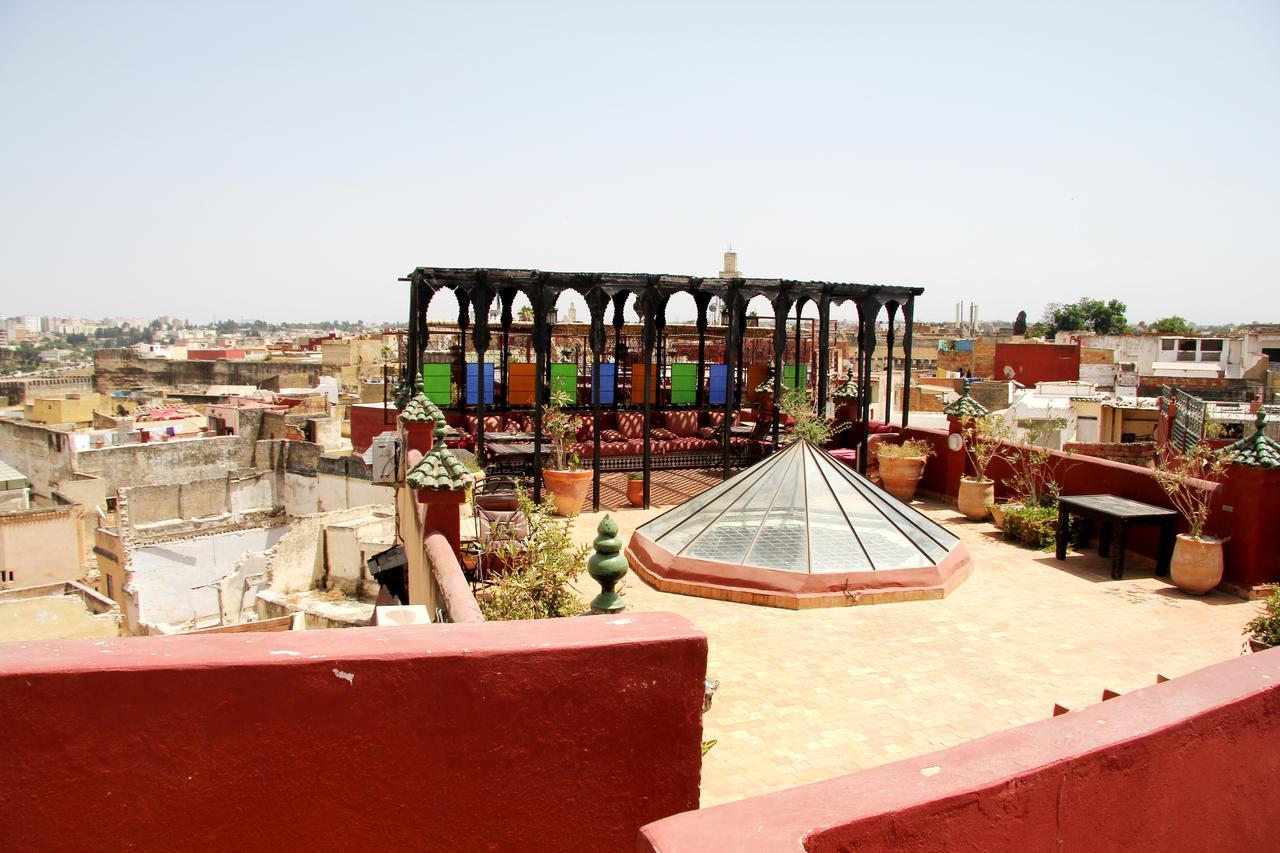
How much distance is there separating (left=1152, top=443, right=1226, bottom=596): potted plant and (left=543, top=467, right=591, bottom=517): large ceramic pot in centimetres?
743

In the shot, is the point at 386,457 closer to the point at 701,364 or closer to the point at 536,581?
the point at 536,581

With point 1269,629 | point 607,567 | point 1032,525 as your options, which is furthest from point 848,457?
point 607,567

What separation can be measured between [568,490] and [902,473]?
5333 millimetres

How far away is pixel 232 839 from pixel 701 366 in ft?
47.6

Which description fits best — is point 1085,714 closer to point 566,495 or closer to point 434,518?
point 434,518

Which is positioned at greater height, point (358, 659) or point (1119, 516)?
point (358, 659)

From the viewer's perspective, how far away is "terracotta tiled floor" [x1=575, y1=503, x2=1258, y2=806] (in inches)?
212

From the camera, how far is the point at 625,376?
1923cm

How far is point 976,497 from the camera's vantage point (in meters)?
12.2

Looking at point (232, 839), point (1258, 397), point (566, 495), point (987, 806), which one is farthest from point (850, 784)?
point (1258, 397)

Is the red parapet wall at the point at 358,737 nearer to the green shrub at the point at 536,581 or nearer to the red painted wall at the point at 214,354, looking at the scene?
the green shrub at the point at 536,581

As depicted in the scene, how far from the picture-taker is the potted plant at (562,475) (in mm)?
12617

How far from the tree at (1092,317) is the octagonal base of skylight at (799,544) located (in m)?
71.1

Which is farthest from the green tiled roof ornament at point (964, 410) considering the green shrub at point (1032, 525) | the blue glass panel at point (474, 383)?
the blue glass panel at point (474, 383)
